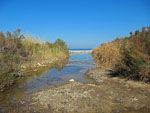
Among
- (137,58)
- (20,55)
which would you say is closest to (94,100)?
(137,58)

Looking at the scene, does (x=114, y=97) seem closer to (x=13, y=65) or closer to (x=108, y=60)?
(x=13, y=65)

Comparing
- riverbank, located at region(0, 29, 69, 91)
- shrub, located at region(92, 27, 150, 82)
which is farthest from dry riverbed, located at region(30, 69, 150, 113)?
riverbank, located at region(0, 29, 69, 91)

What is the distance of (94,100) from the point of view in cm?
2067

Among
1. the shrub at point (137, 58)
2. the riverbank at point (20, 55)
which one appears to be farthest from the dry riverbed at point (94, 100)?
the riverbank at point (20, 55)

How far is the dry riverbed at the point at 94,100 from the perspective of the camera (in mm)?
18891

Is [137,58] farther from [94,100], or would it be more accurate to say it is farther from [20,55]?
[20,55]

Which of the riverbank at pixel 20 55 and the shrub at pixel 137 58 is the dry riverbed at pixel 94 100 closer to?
the shrub at pixel 137 58

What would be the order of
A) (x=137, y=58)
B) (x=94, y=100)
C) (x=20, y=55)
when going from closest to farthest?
(x=94, y=100)
(x=137, y=58)
(x=20, y=55)

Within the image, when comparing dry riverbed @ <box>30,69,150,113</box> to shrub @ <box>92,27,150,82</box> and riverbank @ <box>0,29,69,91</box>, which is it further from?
riverbank @ <box>0,29,69,91</box>

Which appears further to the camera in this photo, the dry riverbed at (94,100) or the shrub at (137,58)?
the shrub at (137,58)

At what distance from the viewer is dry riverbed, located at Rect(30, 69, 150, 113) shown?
1889cm

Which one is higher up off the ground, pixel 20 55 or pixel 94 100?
pixel 20 55

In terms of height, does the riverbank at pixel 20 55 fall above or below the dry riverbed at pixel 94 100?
above

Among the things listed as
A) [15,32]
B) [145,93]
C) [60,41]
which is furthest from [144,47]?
[60,41]
